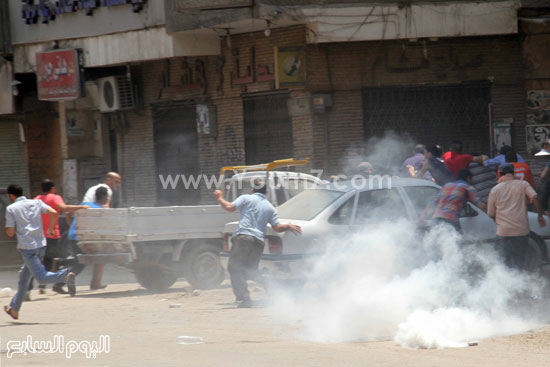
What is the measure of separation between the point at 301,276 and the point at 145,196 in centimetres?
1068

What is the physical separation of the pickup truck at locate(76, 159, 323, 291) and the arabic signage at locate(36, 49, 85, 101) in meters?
7.91

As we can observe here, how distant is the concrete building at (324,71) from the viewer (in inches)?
641

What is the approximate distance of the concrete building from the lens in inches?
641

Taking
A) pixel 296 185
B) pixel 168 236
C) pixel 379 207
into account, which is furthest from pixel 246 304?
pixel 296 185

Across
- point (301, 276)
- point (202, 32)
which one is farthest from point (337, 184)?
point (202, 32)

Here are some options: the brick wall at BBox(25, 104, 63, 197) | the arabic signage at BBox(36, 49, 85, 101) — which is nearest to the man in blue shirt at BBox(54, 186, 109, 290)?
the arabic signage at BBox(36, 49, 85, 101)

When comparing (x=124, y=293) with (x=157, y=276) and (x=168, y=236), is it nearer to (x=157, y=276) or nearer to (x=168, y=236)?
(x=157, y=276)

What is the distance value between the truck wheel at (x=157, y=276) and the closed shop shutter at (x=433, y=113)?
5.80 metres

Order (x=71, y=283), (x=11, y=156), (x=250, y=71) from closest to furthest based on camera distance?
(x=71, y=283), (x=250, y=71), (x=11, y=156)

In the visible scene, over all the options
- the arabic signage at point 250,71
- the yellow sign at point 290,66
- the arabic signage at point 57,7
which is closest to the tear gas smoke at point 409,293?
the yellow sign at point 290,66

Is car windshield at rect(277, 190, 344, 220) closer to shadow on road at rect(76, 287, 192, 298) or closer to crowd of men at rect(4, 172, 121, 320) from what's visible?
shadow on road at rect(76, 287, 192, 298)

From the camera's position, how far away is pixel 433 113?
1723 centimetres

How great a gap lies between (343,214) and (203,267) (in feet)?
9.45

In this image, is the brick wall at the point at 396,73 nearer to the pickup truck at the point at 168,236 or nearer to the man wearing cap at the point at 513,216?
the pickup truck at the point at 168,236
